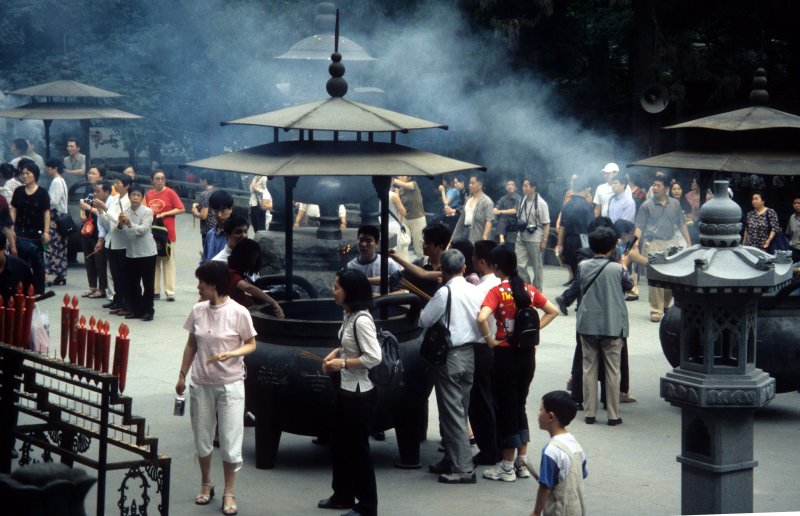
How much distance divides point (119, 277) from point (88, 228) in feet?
4.23

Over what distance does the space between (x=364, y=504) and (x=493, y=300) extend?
1.65 m

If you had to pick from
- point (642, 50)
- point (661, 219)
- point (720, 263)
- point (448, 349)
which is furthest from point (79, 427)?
point (642, 50)

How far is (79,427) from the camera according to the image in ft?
21.5

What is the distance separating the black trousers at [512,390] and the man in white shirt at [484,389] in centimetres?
6

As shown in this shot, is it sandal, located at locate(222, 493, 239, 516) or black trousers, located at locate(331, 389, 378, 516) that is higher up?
black trousers, located at locate(331, 389, 378, 516)

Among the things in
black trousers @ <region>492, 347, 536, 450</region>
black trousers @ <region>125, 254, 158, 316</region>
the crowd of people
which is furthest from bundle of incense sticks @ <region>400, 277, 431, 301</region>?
black trousers @ <region>125, 254, 158, 316</region>

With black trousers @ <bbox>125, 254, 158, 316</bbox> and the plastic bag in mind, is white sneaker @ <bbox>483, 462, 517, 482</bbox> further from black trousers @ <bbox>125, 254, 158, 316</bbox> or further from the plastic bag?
black trousers @ <bbox>125, 254, 158, 316</bbox>

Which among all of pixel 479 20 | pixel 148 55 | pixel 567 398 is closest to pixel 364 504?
pixel 567 398

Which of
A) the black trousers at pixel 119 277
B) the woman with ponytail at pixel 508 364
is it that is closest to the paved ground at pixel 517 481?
the woman with ponytail at pixel 508 364

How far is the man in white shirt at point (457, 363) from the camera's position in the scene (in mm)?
7957

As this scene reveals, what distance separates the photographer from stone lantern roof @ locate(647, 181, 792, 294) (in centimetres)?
656

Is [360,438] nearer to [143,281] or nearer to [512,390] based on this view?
[512,390]

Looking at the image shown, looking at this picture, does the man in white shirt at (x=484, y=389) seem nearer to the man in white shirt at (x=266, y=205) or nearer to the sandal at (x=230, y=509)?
the sandal at (x=230, y=509)

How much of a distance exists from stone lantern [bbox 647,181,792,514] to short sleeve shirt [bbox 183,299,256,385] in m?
2.37
